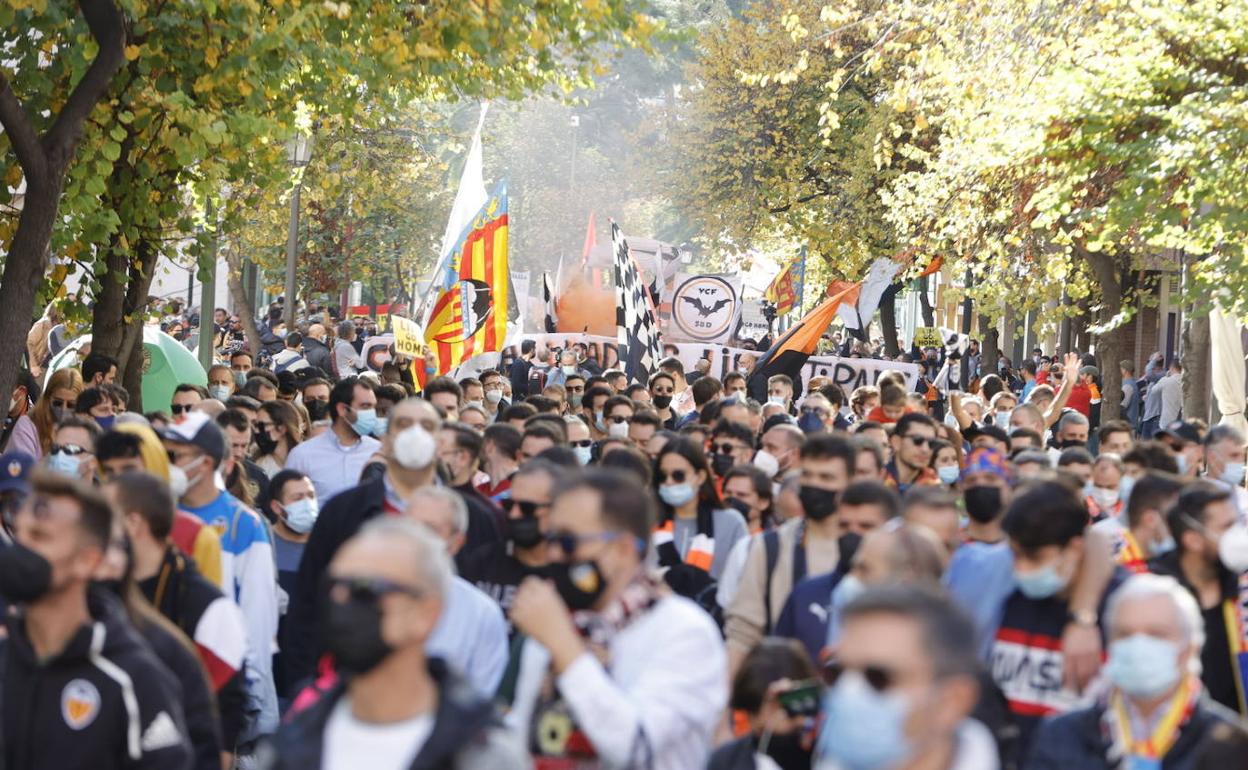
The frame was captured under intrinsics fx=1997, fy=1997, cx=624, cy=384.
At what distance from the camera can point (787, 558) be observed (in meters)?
6.93

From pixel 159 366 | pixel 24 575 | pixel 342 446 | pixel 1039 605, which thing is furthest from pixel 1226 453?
pixel 159 366

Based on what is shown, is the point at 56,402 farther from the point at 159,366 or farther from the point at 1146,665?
the point at 1146,665

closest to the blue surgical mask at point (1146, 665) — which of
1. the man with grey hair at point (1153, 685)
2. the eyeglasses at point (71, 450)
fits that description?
the man with grey hair at point (1153, 685)

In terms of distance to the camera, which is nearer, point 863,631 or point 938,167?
point 863,631

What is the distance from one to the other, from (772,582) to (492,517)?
1.22m

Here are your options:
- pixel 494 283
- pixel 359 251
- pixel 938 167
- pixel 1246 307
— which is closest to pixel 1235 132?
pixel 1246 307

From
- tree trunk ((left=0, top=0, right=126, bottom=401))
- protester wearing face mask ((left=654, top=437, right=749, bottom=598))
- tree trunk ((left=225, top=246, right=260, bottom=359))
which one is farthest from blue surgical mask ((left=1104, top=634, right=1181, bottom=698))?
tree trunk ((left=225, top=246, right=260, bottom=359))

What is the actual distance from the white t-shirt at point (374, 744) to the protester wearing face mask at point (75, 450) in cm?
526

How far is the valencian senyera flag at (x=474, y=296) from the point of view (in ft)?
56.1

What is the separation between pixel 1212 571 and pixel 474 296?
1112 cm

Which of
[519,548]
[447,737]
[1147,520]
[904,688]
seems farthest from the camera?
[1147,520]

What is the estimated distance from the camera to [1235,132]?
15.3 meters

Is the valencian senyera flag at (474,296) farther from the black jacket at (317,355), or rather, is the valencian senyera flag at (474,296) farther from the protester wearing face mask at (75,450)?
the protester wearing face mask at (75,450)

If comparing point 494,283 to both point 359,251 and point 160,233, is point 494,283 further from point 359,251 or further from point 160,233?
point 359,251
